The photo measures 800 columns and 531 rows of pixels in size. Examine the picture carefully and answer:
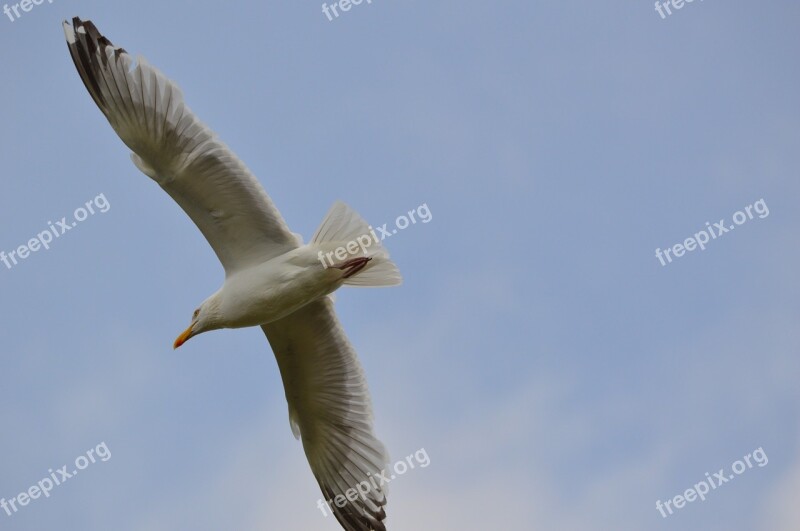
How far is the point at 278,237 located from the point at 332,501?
313cm

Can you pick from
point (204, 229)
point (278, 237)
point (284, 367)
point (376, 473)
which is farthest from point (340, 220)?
point (376, 473)

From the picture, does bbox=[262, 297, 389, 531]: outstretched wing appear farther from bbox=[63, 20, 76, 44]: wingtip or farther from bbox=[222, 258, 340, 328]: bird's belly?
bbox=[63, 20, 76, 44]: wingtip

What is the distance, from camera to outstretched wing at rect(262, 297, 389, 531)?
11.6 m

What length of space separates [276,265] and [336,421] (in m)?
2.23

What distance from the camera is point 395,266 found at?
422 inches

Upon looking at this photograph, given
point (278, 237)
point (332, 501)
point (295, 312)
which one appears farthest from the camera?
point (332, 501)

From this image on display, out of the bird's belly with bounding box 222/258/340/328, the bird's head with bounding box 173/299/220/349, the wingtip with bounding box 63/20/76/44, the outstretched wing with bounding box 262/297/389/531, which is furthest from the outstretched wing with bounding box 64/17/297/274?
the outstretched wing with bounding box 262/297/389/531

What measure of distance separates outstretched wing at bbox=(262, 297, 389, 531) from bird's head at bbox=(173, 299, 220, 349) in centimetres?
94

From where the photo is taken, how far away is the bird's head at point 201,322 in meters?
10.7

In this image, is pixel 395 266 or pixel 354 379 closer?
pixel 395 266

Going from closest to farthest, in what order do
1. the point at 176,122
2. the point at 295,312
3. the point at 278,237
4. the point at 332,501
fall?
the point at 176,122, the point at 278,237, the point at 295,312, the point at 332,501

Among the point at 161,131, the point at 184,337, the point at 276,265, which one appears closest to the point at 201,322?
the point at 184,337

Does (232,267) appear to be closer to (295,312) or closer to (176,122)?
(295,312)

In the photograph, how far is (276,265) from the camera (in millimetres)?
10492
